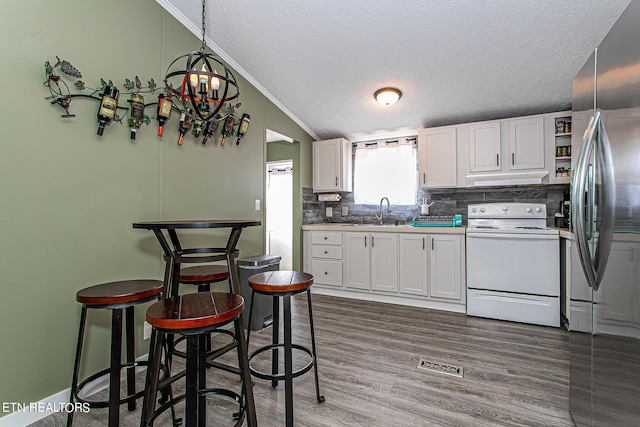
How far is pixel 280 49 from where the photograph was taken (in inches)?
111

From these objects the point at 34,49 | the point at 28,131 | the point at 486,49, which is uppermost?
the point at 486,49

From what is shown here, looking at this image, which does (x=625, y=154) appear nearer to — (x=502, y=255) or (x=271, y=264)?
(x=502, y=255)

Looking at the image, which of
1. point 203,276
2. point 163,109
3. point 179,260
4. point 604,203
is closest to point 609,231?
point 604,203

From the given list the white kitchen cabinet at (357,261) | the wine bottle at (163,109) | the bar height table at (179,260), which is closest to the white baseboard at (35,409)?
the bar height table at (179,260)

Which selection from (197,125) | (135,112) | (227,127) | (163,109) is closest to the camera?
(135,112)

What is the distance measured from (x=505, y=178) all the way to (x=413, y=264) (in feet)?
4.63

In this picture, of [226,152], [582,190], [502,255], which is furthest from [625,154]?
[226,152]

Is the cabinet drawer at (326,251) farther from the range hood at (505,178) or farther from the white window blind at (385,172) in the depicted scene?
the range hood at (505,178)

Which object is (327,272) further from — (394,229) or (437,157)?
(437,157)

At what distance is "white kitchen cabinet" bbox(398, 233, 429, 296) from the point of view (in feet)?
11.2

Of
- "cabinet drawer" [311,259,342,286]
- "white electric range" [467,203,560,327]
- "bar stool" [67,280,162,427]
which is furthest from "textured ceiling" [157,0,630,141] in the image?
"bar stool" [67,280,162,427]

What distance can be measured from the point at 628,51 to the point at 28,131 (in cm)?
272

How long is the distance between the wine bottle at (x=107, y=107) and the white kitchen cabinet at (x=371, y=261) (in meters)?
2.72

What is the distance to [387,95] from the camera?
3.18m
